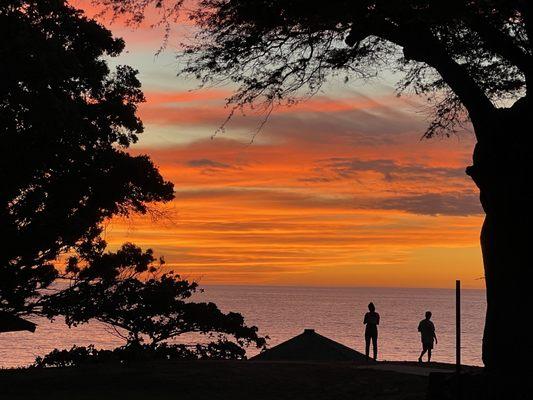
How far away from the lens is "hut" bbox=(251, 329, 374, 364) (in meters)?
24.1

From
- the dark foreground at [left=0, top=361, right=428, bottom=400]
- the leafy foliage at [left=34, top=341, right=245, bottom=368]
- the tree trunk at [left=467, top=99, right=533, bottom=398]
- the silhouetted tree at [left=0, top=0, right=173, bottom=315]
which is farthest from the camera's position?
the leafy foliage at [left=34, top=341, right=245, bottom=368]

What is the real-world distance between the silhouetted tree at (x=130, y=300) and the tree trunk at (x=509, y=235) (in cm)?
1494

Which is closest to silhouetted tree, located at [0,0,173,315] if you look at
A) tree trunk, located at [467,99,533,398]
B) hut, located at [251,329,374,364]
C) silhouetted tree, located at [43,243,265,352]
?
silhouetted tree, located at [43,243,265,352]

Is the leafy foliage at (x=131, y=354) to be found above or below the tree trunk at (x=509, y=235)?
below

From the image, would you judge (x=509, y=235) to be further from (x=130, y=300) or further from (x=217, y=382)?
(x=130, y=300)

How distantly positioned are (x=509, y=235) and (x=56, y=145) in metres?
13.3

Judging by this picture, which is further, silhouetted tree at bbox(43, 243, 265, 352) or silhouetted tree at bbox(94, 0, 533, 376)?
silhouetted tree at bbox(43, 243, 265, 352)

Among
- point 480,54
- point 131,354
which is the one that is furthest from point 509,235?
point 131,354

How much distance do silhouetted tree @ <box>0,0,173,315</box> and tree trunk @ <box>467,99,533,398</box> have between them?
11.8m

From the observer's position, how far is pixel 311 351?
24.2 metres

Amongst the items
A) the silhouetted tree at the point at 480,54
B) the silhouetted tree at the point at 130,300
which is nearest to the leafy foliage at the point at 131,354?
the silhouetted tree at the point at 130,300

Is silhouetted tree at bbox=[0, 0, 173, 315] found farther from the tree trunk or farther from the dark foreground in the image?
the tree trunk

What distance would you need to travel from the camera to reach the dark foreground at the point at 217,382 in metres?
18.1

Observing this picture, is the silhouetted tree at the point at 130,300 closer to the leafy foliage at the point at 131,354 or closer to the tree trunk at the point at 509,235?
the leafy foliage at the point at 131,354
